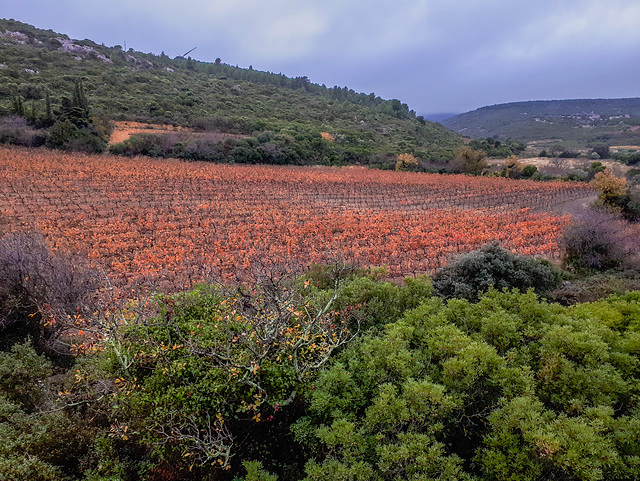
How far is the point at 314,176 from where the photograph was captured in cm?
2662

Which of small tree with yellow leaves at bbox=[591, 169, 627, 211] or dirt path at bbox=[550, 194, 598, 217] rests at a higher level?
small tree with yellow leaves at bbox=[591, 169, 627, 211]

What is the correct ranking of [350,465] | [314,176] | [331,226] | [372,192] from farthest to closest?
[314,176] < [372,192] < [331,226] < [350,465]

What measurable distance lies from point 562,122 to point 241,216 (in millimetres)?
100398

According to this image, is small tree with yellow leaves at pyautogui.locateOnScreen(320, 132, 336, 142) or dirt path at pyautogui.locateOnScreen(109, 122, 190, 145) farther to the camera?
small tree with yellow leaves at pyautogui.locateOnScreen(320, 132, 336, 142)

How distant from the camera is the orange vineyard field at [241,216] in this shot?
10.3 metres

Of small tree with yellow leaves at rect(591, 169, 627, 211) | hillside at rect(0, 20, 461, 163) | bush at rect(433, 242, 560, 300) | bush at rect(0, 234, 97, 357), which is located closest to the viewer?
bush at rect(0, 234, 97, 357)

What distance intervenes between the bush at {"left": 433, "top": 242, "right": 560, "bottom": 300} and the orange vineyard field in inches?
89.8

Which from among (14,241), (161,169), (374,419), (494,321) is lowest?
(374,419)

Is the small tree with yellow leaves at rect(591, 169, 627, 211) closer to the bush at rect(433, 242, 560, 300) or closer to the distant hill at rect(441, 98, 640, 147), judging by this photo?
the bush at rect(433, 242, 560, 300)

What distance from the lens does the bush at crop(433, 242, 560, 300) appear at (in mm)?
6645

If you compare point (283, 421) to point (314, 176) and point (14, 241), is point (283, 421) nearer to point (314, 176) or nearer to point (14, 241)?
point (14, 241)

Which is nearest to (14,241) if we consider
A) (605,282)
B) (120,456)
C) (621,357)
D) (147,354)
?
(147,354)

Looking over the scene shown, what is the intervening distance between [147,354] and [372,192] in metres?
19.7

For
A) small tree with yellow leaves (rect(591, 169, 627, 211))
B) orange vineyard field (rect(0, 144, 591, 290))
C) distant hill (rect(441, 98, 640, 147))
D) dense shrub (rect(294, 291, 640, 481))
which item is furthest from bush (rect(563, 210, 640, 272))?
distant hill (rect(441, 98, 640, 147))
